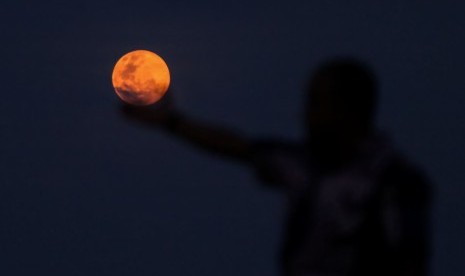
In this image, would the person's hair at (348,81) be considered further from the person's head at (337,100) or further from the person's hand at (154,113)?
the person's hand at (154,113)

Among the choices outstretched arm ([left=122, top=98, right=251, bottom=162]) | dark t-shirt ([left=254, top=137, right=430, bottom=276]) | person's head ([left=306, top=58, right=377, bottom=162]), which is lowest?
dark t-shirt ([left=254, top=137, right=430, bottom=276])

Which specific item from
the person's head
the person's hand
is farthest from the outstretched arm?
the person's head

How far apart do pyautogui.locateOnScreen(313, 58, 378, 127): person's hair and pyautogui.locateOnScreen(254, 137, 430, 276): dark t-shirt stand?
0.46ft

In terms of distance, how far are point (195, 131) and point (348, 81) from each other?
479 millimetres

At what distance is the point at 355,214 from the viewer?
2.04m

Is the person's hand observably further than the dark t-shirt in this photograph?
Yes

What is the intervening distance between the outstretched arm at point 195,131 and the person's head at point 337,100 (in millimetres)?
218

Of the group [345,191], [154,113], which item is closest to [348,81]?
[345,191]

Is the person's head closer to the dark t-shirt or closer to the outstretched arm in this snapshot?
the dark t-shirt

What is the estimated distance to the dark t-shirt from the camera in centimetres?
204

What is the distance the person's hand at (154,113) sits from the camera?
2.14m

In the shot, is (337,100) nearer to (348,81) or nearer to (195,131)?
(348,81)

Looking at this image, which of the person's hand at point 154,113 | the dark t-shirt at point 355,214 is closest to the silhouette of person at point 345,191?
the dark t-shirt at point 355,214

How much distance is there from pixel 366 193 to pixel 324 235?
0.54 ft
